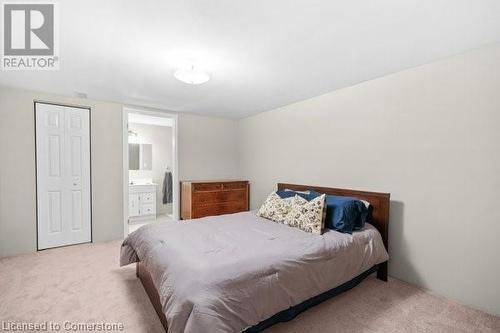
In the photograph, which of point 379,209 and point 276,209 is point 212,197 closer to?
point 276,209

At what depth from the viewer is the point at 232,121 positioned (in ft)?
16.3

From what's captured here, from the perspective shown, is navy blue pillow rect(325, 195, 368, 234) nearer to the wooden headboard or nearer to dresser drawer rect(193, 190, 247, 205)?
the wooden headboard

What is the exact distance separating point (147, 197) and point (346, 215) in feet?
14.4

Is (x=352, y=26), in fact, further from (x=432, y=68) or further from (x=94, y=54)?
(x=94, y=54)

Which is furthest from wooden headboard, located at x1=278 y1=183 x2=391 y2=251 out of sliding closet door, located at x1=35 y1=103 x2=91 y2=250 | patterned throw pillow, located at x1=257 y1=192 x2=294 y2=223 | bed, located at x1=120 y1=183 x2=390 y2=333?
sliding closet door, located at x1=35 y1=103 x2=91 y2=250

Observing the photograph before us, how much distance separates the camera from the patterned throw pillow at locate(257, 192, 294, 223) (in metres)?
2.65

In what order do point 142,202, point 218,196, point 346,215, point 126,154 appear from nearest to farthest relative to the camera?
point 346,215, point 126,154, point 218,196, point 142,202

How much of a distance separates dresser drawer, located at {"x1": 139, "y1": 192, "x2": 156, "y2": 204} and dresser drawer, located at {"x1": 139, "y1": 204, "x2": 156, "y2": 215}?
0.30ft

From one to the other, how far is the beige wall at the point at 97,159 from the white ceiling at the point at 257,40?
0.45 meters

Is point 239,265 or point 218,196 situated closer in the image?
point 239,265

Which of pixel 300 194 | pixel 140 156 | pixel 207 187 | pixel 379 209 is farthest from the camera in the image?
pixel 140 156

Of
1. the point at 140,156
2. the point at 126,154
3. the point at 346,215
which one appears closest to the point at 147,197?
the point at 140,156

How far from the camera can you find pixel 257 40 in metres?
1.82
